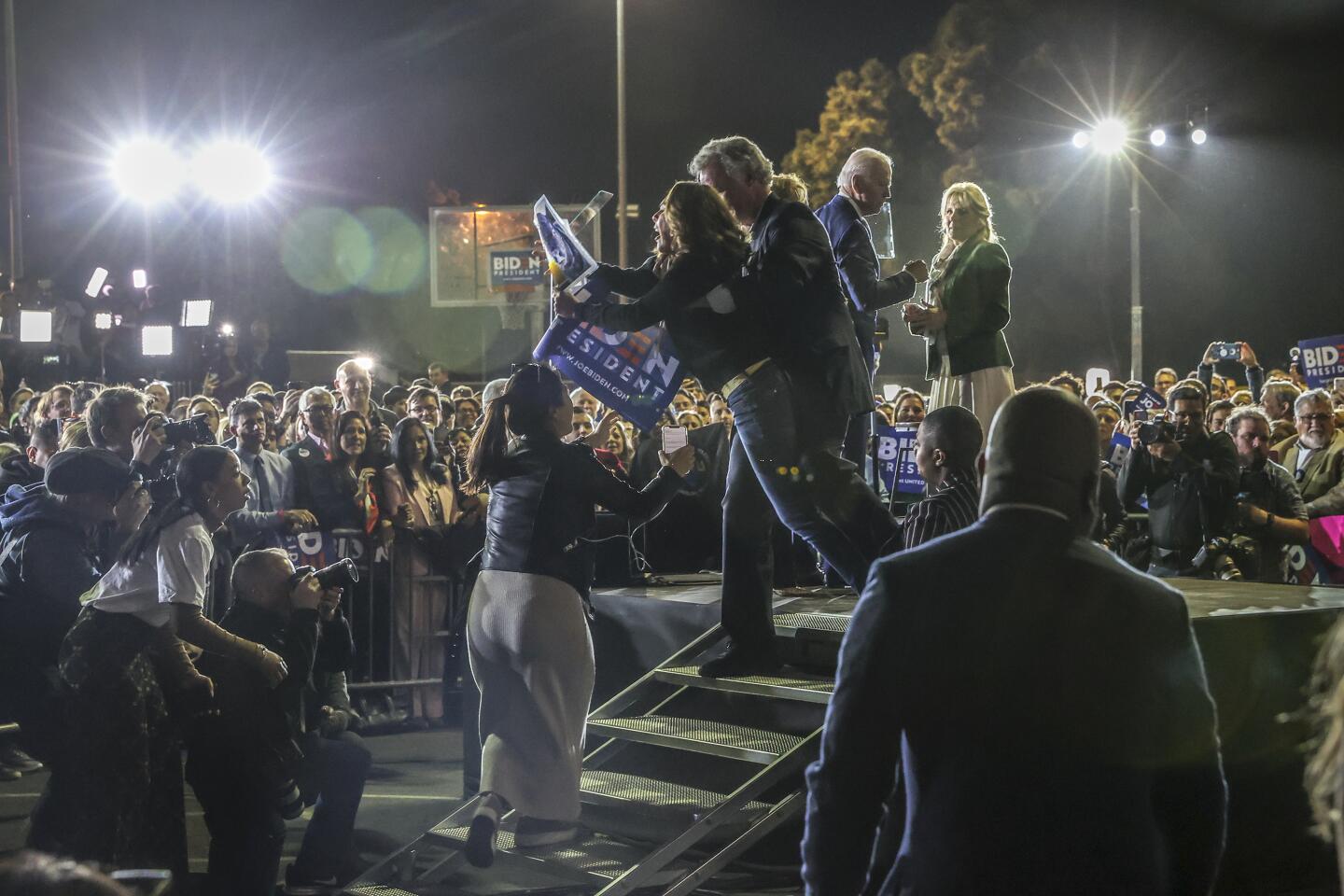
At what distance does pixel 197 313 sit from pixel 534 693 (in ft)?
49.7

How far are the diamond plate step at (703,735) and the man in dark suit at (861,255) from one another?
1370 mm

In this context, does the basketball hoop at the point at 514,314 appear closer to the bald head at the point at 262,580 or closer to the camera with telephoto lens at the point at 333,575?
the camera with telephoto lens at the point at 333,575

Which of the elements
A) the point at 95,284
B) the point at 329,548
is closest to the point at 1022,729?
the point at 329,548

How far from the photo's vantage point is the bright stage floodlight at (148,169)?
29.9 metres

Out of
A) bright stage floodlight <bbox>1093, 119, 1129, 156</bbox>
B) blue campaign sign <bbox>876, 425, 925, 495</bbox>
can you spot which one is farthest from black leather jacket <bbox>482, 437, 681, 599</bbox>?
bright stage floodlight <bbox>1093, 119, 1129, 156</bbox>

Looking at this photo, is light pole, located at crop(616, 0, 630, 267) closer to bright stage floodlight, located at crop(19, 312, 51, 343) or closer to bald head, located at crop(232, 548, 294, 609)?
bright stage floodlight, located at crop(19, 312, 51, 343)

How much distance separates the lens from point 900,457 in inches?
351

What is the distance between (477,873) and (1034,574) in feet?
16.0

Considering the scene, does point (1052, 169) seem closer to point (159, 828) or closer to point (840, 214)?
point (840, 214)

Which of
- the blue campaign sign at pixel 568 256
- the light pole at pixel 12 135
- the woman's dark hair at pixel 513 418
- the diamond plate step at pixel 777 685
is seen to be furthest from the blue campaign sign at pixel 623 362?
the light pole at pixel 12 135

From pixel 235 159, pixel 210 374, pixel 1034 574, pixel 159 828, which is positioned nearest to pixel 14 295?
pixel 210 374

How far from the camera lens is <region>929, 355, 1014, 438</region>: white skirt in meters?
7.00

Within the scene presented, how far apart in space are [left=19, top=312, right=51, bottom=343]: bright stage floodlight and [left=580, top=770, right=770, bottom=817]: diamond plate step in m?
14.2

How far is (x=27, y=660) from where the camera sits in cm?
661
